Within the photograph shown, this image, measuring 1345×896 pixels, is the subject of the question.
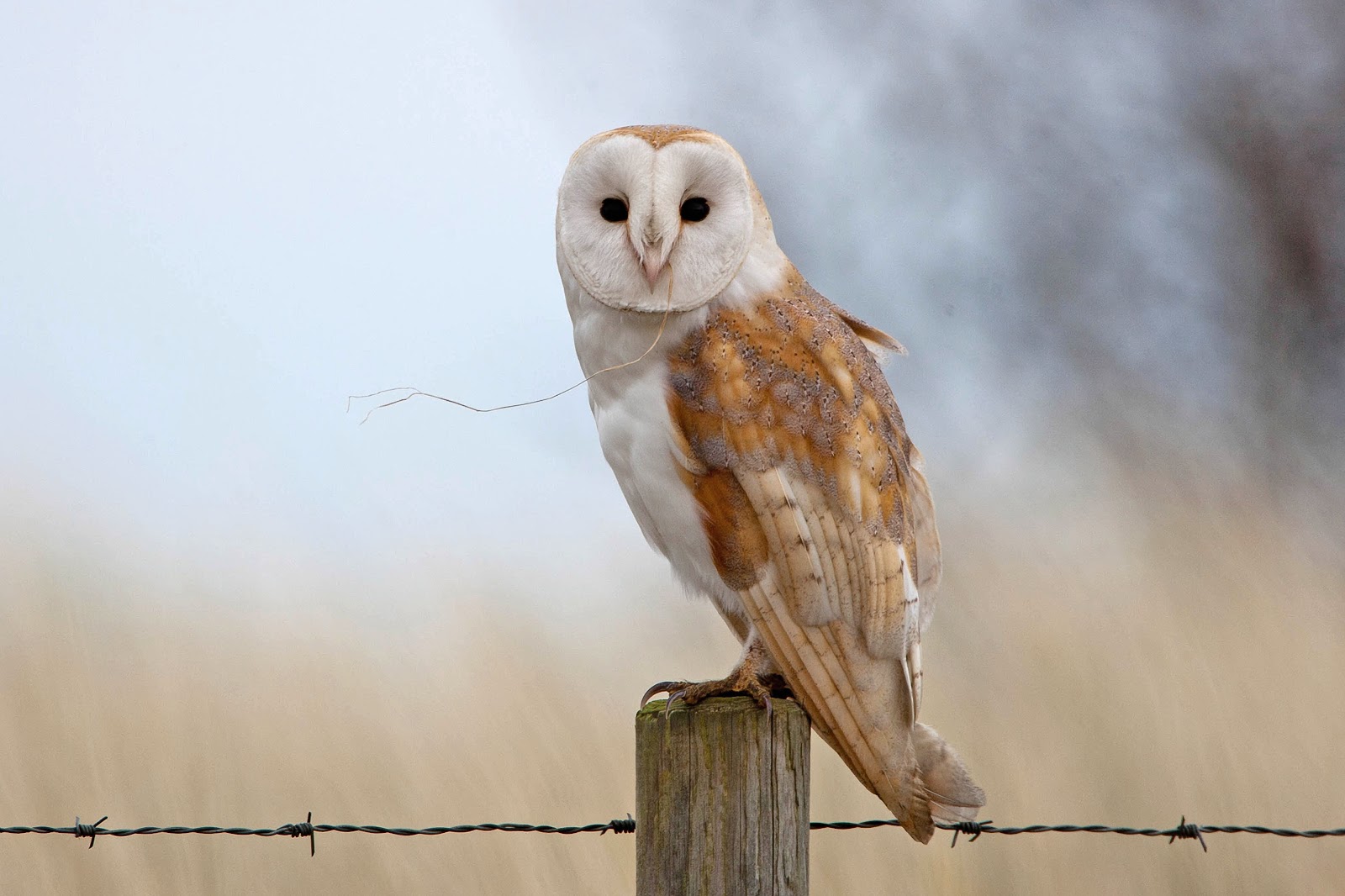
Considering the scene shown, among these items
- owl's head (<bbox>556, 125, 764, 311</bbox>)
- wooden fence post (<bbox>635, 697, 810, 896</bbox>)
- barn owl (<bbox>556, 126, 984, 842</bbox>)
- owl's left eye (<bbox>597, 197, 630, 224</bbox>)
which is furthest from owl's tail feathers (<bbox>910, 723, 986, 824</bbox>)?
owl's left eye (<bbox>597, 197, 630, 224</bbox>)

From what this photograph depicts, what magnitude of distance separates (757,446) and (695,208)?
35 cm

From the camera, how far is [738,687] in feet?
5.09

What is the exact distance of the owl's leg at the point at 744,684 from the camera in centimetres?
147

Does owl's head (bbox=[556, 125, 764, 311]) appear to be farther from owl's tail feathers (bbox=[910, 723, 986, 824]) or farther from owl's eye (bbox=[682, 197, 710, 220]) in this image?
owl's tail feathers (bbox=[910, 723, 986, 824])

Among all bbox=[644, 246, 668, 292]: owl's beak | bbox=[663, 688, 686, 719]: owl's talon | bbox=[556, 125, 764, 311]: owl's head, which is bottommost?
bbox=[663, 688, 686, 719]: owl's talon

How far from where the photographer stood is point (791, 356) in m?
1.60

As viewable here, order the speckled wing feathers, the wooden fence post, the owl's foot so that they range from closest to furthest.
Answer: the wooden fence post → the owl's foot → the speckled wing feathers

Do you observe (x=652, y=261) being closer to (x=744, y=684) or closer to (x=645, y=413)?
(x=645, y=413)

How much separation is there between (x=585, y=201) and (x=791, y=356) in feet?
1.22

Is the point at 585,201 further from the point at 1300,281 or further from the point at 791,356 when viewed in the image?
the point at 1300,281

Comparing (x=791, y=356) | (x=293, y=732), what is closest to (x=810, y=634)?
(x=791, y=356)

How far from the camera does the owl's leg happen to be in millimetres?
1469

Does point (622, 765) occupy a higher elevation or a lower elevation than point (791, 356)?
lower

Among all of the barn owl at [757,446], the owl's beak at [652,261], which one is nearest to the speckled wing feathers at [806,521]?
the barn owl at [757,446]
